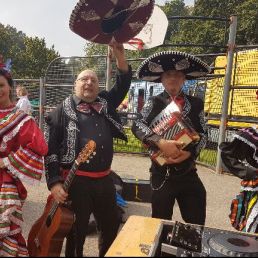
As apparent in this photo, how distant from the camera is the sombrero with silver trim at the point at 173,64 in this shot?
9.51 feet

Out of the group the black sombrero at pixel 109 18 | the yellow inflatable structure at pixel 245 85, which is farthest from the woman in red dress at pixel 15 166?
the yellow inflatable structure at pixel 245 85

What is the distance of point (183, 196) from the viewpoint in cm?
285

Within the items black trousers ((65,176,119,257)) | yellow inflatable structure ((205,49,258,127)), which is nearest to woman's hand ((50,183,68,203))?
black trousers ((65,176,119,257))

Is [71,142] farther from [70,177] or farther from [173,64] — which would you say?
[173,64]

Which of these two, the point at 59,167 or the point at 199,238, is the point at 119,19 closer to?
the point at 59,167

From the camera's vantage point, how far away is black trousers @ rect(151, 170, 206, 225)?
9.21 feet

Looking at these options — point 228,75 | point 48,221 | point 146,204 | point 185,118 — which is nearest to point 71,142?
point 48,221

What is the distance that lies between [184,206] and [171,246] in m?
1.36

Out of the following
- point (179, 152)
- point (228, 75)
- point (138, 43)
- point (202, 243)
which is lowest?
point (202, 243)

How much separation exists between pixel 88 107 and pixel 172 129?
2.34ft

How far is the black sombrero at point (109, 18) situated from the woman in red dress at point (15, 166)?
2.34 ft

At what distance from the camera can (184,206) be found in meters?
2.85

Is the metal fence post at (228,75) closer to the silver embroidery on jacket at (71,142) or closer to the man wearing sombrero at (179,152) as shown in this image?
the man wearing sombrero at (179,152)

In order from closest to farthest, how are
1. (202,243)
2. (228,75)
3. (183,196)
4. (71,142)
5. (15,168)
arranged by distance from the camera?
(202,243) < (15,168) < (71,142) < (183,196) < (228,75)
